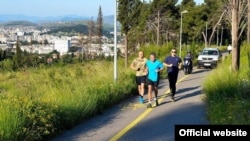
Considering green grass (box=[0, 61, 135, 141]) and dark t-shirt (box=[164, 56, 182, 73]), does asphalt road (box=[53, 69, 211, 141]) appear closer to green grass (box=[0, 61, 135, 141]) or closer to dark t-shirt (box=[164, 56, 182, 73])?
green grass (box=[0, 61, 135, 141])

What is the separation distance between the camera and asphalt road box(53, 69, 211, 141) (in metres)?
9.12

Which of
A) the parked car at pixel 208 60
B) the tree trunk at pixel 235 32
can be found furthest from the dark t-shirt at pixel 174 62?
the parked car at pixel 208 60

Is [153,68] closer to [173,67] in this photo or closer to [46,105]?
[173,67]

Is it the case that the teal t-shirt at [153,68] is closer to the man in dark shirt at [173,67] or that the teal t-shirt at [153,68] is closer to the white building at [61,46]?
the man in dark shirt at [173,67]

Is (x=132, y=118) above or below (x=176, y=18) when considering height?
below

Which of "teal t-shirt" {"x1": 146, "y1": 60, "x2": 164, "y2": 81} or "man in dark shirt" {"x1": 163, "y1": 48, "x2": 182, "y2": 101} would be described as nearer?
"teal t-shirt" {"x1": 146, "y1": 60, "x2": 164, "y2": 81}

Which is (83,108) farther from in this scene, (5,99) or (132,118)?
(5,99)

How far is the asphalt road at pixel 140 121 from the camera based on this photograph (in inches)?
359

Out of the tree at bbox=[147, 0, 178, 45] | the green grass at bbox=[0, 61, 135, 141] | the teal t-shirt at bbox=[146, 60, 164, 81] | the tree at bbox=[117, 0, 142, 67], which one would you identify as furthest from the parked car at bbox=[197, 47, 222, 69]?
the tree at bbox=[147, 0, 178, 45]

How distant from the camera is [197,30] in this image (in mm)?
75375

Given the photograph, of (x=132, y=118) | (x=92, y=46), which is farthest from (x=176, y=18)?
(x=132, y=118)

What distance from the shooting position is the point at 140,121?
10.9 metres

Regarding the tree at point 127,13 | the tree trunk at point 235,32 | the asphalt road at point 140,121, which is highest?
the tree at point 127,13

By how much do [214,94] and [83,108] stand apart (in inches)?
168
